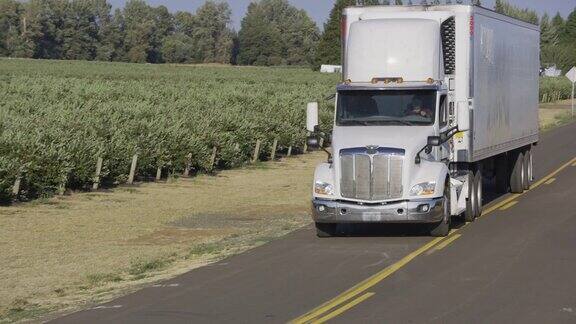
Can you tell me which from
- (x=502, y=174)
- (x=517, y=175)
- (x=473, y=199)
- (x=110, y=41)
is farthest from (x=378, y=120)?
(x=110, y=41)

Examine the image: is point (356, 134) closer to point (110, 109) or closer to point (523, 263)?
point (523, 263)

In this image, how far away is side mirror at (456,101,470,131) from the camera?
19.5m

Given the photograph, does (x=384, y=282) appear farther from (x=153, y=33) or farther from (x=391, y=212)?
(x=153, y=33)

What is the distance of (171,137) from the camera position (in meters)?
30.4

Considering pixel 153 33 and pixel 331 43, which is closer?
pixel 331 43

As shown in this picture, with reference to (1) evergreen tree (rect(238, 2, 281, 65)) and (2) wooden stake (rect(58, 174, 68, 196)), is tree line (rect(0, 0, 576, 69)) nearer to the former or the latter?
(1) evergreen tree (rect(238, 2, 281, 65))

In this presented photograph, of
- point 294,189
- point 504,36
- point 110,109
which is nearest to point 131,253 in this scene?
point 504,36

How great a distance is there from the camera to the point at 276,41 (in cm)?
16750

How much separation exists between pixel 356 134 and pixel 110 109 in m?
15.8

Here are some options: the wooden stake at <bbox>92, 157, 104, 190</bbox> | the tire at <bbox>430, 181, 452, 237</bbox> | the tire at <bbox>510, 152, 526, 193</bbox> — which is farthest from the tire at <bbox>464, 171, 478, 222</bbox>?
the wooden stake at <bbox>92, 157, 104, 190</bbox>

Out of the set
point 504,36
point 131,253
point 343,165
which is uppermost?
point 504,36

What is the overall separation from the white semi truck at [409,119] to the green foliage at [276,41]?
145438 millimetres

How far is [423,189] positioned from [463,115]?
9.06 feet

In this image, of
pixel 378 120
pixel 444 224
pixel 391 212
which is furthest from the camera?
pixel 378 120
